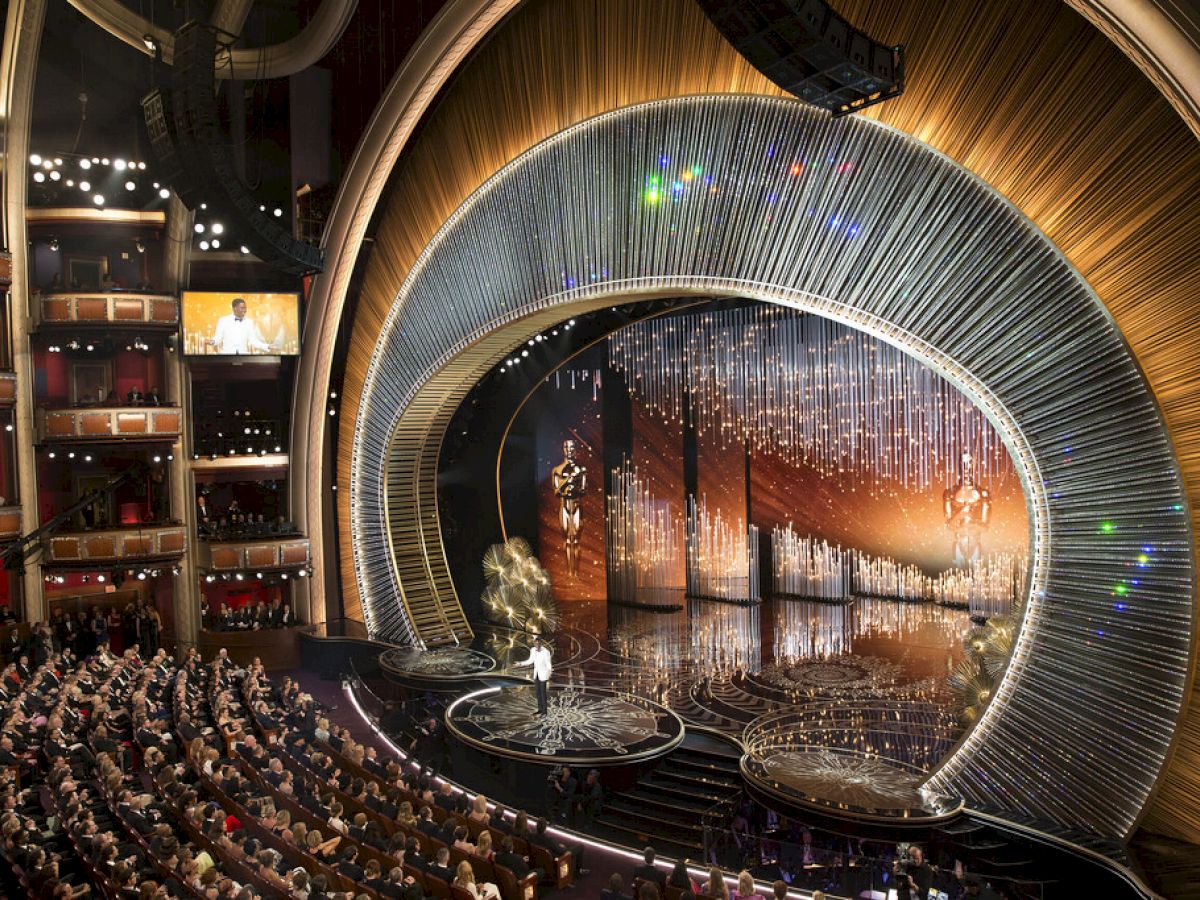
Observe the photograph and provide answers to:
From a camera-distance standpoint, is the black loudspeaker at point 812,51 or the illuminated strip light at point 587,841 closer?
the black loudspeaker at point 812,51

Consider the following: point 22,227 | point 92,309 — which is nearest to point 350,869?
point 92,309

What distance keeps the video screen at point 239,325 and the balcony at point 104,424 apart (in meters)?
1.30

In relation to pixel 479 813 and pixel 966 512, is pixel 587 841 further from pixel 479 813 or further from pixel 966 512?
pixel 966 512

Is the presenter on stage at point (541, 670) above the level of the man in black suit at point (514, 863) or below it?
above

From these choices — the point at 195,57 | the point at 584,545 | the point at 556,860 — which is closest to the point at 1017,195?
the point at 556,860

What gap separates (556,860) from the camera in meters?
8.63

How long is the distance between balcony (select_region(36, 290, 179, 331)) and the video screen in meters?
0.81

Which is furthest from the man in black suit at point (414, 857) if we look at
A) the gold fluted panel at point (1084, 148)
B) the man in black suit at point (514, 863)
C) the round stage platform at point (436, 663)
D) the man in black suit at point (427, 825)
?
the round stage platform at point (436, 663)

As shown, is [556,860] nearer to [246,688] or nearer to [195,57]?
[246,688]

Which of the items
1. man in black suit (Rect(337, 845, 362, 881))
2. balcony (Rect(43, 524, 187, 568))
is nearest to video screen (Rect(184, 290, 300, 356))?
balcony (Rect(43, 524, 187, 568))

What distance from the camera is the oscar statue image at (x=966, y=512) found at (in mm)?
16953

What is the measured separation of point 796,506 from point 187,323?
11.5 metres

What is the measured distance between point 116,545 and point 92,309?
4020mm

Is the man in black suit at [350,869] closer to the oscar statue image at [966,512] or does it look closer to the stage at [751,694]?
the stage at [751,694]
